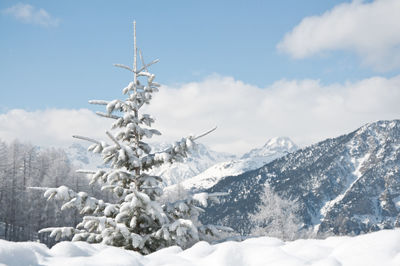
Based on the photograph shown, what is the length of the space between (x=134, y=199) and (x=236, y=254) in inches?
182

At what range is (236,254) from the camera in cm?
427

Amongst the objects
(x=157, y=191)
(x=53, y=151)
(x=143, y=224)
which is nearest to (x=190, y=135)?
(x=157, y=191)

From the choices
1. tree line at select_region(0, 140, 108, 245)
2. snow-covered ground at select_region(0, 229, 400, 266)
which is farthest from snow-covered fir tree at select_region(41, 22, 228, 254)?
tree line at select_region(0, 140, 108, 245)

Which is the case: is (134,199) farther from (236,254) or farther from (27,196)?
(27,196)

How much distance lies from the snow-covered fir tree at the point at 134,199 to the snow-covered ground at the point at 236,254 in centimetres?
374

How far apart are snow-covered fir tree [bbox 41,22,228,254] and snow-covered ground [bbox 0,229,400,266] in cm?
374

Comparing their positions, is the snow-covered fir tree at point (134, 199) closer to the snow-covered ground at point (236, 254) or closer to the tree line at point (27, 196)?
the snow-covered ground at point (236, 254)

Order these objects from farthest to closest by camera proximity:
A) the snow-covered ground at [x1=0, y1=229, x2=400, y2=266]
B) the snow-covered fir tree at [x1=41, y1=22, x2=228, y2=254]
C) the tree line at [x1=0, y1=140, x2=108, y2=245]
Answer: the tree line at [x1=0, y1=140, x2=108, y2=245] → the snow-covered fir tree at [x1=41, y1=22, x2=228, y2=254] → the snow-covered ground at [x1=0, y1=229, x2=400, y2=266]

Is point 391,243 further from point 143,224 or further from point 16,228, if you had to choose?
point 16,228

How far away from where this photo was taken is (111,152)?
9688 mm

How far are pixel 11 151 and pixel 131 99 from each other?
5658 cm

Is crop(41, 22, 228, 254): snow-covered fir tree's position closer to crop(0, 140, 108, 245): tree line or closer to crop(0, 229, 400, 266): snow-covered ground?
crop(0, 229, 400, 266): snow-covered ground

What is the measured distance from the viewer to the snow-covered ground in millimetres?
3773

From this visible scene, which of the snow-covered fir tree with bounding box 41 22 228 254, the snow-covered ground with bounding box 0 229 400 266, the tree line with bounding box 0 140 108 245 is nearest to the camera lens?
the snow-covered ground with bounding box 0 229 400 266
